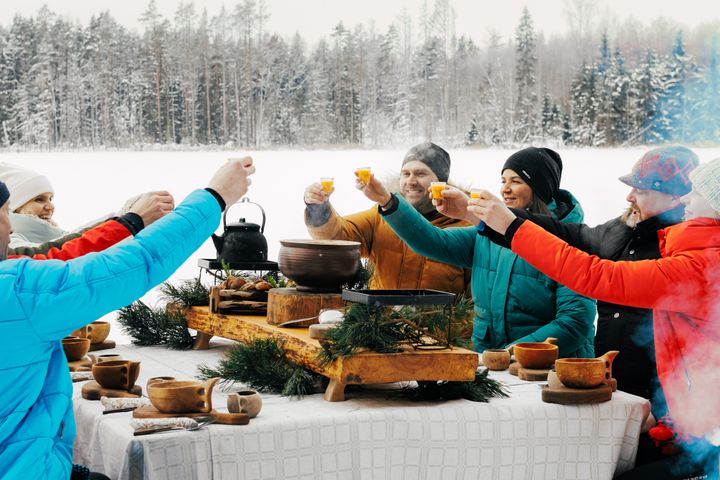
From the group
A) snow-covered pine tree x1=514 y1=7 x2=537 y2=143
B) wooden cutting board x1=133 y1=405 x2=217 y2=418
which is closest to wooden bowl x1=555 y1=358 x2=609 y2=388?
wooden cutting board x1=133 y1=405 x2=217 y2=418

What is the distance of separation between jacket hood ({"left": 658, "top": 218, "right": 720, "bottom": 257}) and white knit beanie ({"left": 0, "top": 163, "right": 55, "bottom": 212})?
7.57 ft

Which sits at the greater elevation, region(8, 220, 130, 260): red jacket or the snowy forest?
the snowy forest

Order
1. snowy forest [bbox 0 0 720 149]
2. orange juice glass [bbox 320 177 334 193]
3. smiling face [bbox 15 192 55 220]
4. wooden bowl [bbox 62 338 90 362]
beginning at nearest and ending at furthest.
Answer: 1. wooden bowl [bbox 62 338 90 362]
2. orange juice glass [bbox 320 177 334 193]
3. smiling face [bbox 15 192 55 220]
4. snowy forest [bbox 0 0 720 149]

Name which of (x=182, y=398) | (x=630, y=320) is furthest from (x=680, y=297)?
(x=182, y=398)

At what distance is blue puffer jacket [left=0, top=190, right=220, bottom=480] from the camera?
1459 mm

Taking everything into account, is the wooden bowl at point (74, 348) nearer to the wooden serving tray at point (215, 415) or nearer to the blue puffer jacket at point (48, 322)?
the wooden serving tray at point (215, 415)

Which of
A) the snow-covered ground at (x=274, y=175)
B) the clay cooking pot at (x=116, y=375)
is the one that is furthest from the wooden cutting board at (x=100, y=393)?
the snow-covered ground at (x=274, y=175)

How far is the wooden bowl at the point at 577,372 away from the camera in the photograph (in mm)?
2248

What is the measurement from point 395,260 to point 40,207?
151 centimetres

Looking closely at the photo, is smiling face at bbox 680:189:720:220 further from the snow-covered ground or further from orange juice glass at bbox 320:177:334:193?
the snow-covered ground

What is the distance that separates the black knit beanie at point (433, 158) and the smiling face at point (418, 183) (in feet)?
0.06

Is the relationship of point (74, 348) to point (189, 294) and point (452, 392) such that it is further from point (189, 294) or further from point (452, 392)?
point (452, 392)

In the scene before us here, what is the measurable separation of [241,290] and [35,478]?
1.46 meters

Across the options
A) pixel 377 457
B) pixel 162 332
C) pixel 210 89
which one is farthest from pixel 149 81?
pixel 377 457
